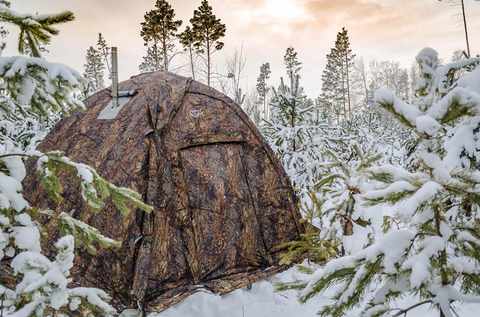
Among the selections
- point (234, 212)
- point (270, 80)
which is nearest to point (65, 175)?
point (234, 212)

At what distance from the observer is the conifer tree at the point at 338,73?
30.5m

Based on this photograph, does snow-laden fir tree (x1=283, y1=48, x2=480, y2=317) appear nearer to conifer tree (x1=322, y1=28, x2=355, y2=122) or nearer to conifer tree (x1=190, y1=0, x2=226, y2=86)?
conifer tree (x1=190, y1=0, x2=226, y2=86)

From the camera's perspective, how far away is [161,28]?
781 inches

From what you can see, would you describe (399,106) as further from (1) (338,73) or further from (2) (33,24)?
(1) (338,73)

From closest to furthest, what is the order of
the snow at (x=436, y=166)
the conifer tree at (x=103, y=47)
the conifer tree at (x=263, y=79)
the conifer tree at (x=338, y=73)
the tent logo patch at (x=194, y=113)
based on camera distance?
the snow at (x=436, y=166) < the tent logo patch at (x=194, y=113) < the conifer tree at (x=103, y=47) < the conifer tree at (x=338, y=73) < the conifer tree at (x=263, y=79)

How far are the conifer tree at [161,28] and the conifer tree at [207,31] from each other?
4.45 ft

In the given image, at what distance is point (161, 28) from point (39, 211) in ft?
68.7

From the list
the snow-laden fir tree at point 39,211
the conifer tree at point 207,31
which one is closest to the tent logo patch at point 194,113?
the snow-laden fir tree at point 39,211

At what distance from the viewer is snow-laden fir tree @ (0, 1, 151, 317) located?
1257 mm

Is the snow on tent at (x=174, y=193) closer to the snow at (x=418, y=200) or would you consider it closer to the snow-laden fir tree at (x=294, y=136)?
the snow-laden fir tree at (x=294, y=136)

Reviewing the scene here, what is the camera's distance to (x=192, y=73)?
21109mm

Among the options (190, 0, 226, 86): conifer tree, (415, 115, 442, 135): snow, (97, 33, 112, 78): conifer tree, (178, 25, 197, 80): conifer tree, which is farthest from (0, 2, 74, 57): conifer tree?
(97, 33, 112, 78): conifer tree

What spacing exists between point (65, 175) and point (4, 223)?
276 centimetres

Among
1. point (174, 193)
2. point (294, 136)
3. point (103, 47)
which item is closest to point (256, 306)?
point (174, 193)
